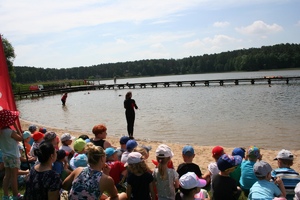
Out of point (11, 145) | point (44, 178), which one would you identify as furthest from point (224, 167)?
point (11, 145)

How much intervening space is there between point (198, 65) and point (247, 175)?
16953cm

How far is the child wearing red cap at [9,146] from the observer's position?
219 inches

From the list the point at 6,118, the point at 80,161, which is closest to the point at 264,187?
the point at 80,161

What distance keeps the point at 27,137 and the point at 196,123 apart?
12.9m

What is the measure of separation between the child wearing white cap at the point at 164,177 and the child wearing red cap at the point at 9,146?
8.57 feet

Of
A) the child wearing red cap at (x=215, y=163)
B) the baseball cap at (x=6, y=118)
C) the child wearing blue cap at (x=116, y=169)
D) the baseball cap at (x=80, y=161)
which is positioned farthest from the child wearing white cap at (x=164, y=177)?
the baseball cap at (x=6, y=118)

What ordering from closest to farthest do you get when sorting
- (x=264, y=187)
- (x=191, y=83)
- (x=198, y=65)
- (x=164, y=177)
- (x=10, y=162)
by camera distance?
(x=264, y=187) < (x=164, y=177) < (x=10, y=162) < (x=191, y=83) < (x=198, y=65)

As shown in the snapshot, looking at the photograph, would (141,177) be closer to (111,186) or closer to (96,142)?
(111,186)

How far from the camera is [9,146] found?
578cm

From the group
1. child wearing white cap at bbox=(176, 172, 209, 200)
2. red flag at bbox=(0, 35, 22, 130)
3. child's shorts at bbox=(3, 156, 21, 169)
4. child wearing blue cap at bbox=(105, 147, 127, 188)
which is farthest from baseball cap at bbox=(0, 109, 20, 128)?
child wearing white cap at bbox=(176, 172, 209, 200)

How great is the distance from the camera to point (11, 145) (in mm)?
5789

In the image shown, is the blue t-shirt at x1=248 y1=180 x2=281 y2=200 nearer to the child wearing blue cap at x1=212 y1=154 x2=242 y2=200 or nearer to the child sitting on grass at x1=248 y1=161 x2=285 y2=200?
the child sitting on grass at x1=248 y1=161 x2=285 y2=200

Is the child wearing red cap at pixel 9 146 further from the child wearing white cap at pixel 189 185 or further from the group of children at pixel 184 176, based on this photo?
the child wearing white cap at pixel 189 185

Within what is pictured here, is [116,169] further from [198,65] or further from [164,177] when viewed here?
[198,65]
